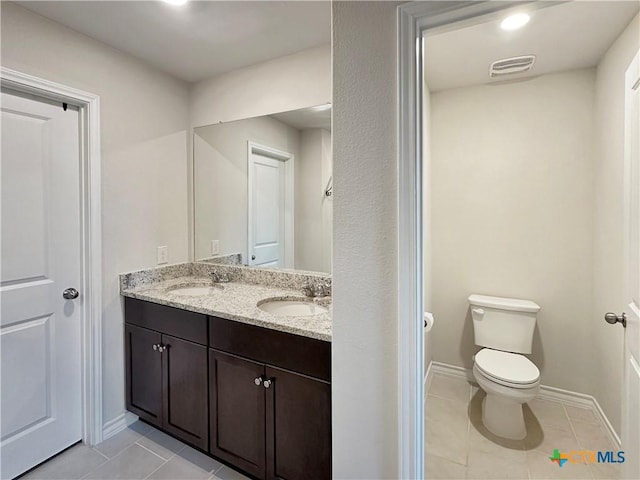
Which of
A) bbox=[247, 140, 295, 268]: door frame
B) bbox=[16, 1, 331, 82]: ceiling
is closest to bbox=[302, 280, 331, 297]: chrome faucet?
bbox=[247, 140, 295, 268]: door frame

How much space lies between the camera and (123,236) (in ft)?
6.30

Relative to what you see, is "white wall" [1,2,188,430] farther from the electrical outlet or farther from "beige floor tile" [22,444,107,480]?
"beige floor tile" [22,444,107,480]

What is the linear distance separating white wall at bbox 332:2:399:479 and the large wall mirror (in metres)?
0.77

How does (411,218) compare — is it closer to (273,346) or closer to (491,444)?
(273,346)

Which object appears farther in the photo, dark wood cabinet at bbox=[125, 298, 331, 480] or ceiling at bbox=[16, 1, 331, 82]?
ceiling at bbox=[16, 1, 331, 82]

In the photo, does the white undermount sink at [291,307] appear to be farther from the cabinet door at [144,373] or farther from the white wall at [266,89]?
the white wall at [266,89]

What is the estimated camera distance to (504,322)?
2.23 meters

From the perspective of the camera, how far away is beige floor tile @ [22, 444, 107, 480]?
1.58 metres

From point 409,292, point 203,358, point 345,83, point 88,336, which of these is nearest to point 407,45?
point 345,83

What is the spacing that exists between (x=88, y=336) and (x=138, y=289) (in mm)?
350

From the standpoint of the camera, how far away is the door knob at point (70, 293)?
1.71m

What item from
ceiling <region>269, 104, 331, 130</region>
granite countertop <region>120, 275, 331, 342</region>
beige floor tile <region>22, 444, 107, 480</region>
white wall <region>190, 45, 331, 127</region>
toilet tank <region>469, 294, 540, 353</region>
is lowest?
beige floor tile <region>22, 444, 107, 480</region>

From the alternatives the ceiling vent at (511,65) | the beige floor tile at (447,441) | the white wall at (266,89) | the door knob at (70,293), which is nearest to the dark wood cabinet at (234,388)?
the door knob at (70,293)

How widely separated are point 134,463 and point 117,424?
36 centimetres
